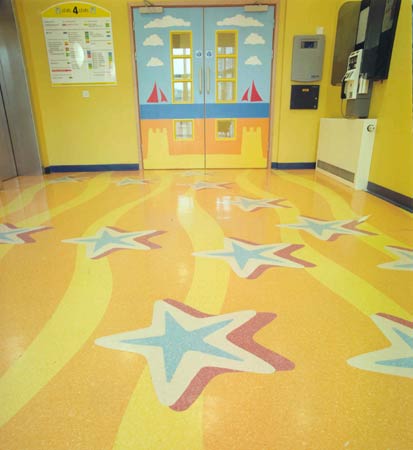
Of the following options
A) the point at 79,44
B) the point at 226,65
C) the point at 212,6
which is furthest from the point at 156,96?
the point at 212,6

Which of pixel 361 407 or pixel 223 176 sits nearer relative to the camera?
pixel 361 407

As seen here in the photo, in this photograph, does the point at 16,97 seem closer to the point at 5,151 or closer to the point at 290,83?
the point at 5,151

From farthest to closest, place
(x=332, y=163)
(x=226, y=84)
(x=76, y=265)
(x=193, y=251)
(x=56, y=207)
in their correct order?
(x=226, y=84)
(x=332, y=163)
(x=56, y=207)
(x=193, y=251)
(x=76, y=265)

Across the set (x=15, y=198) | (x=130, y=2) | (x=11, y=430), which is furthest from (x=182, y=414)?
(x=130, y=2)

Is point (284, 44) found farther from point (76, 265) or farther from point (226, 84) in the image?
point (76, 265)

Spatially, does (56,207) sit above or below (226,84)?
below

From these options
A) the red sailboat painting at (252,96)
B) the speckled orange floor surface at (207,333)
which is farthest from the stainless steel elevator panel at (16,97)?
the red sailboat painting at (252,96)

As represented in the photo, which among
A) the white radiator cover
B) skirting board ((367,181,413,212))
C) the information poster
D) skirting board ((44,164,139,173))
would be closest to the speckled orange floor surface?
skirting board ((367,181,413,212))

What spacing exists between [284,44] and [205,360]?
161 inches

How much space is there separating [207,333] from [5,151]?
4055mm

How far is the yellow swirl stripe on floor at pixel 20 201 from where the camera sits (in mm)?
2705

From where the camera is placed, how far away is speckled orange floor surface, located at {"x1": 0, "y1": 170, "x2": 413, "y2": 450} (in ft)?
2.73

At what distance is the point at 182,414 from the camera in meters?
0.86

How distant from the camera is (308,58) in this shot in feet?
12.9
